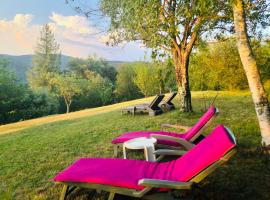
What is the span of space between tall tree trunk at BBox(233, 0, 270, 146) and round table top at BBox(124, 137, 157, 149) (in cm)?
204

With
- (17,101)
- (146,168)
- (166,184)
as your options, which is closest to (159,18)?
(146,168)

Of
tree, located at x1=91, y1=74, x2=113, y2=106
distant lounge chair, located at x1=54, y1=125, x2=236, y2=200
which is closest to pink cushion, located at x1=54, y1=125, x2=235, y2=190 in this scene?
distant lounge chair, located at x1=54, y1=125, x2=236, y2=200

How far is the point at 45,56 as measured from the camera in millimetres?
58188

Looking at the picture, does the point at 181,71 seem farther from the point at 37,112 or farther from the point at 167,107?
the point at 37,112

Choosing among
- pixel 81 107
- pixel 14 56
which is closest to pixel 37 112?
pixel 81 107

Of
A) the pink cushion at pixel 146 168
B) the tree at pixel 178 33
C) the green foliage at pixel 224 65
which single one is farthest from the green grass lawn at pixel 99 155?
the green foliage at pixel 224 65

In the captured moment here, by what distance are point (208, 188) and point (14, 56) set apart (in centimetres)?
12821

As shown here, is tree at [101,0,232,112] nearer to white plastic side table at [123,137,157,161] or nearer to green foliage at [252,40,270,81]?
green foliage at [252,40,270,81]

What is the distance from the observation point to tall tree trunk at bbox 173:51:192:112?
10570 mm

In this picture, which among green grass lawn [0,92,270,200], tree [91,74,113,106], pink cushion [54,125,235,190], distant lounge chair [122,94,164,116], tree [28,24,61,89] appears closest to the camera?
pink cushion [54,125,235,190]

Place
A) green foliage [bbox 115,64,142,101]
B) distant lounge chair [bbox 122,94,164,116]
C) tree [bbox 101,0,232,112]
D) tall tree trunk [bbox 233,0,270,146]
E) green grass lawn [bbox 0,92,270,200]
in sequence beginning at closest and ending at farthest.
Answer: green grass lawn [bbox 0,92,270,200] < tall tree trunk [bbox 233,0,270,146] < tree [bbox 101,0,232,112] < distant lounge chair [bbox 122,94,164,116] < green foliage [bbox 115,64,142,101]

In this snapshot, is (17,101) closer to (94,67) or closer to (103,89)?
(103,89)

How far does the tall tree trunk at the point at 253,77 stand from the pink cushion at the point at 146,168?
2.02 m

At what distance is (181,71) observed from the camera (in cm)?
1071
